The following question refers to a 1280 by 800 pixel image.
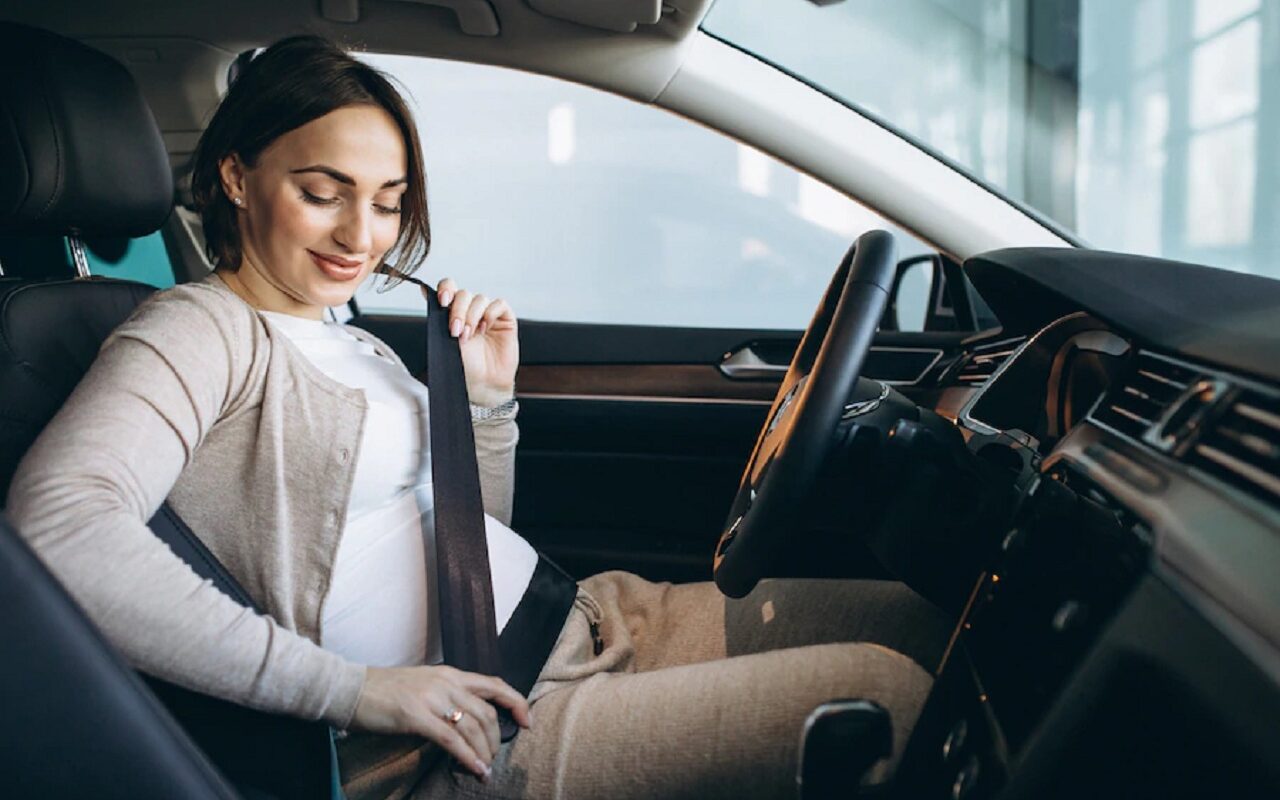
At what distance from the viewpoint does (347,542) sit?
3.45ft

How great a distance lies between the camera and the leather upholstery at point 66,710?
2.04ft

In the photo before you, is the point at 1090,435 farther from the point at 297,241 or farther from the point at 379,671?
the point at 297,241

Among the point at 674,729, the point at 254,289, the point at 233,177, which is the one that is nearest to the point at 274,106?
the point at 233,177

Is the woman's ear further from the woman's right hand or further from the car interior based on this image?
the woman's right hand

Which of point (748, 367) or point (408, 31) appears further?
point (748, 367)

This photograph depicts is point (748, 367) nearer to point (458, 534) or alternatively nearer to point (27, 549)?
point (458, 534)

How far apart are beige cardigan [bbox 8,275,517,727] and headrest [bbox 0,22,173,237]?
0.18 meters

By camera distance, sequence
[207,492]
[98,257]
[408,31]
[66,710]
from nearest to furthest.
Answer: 1. [66,710]
2. [207,492]
3. [408,31]
4. [98,257]

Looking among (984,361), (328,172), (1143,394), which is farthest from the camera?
(984,361)

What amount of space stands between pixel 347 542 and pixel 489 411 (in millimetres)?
384

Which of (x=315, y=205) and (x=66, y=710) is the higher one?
(x=315, y=205)

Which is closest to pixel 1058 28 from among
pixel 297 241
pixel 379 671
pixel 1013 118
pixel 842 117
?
pixel 1013 118

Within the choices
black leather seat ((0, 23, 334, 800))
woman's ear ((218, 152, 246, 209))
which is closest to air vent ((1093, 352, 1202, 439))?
black leather seat ((0, 23, 334, 800))

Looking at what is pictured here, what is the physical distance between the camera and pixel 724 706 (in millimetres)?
908
